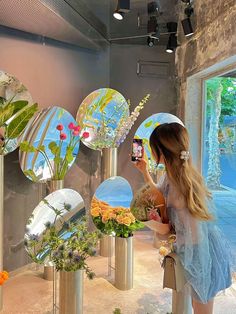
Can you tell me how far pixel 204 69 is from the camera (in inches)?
114

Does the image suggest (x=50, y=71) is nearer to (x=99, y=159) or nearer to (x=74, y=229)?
(x=99, y=159)

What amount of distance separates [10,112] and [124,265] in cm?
145

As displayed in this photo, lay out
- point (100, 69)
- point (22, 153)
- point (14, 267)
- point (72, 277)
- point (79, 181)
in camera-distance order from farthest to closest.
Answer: point (100, 69) < point (79, 181) < point (14, 267) < point (22, 153) < point (72, 277)

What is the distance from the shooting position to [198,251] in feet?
4.80

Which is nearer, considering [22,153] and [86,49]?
[22,153]

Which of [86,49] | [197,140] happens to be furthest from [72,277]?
[86,49]

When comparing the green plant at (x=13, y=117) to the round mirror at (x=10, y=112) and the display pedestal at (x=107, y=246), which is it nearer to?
the round mirror at (x=10, y=112)

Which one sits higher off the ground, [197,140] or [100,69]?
[100,69]

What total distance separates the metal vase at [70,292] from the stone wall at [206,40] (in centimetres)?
193

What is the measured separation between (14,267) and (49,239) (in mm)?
1188

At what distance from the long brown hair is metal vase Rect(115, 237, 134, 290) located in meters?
1.08

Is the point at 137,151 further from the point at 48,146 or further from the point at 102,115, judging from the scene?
the point at 102,115

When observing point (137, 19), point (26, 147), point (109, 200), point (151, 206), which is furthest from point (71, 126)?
point (137, 19)

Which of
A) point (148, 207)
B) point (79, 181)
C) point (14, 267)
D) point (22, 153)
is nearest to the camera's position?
point (148, 207)
